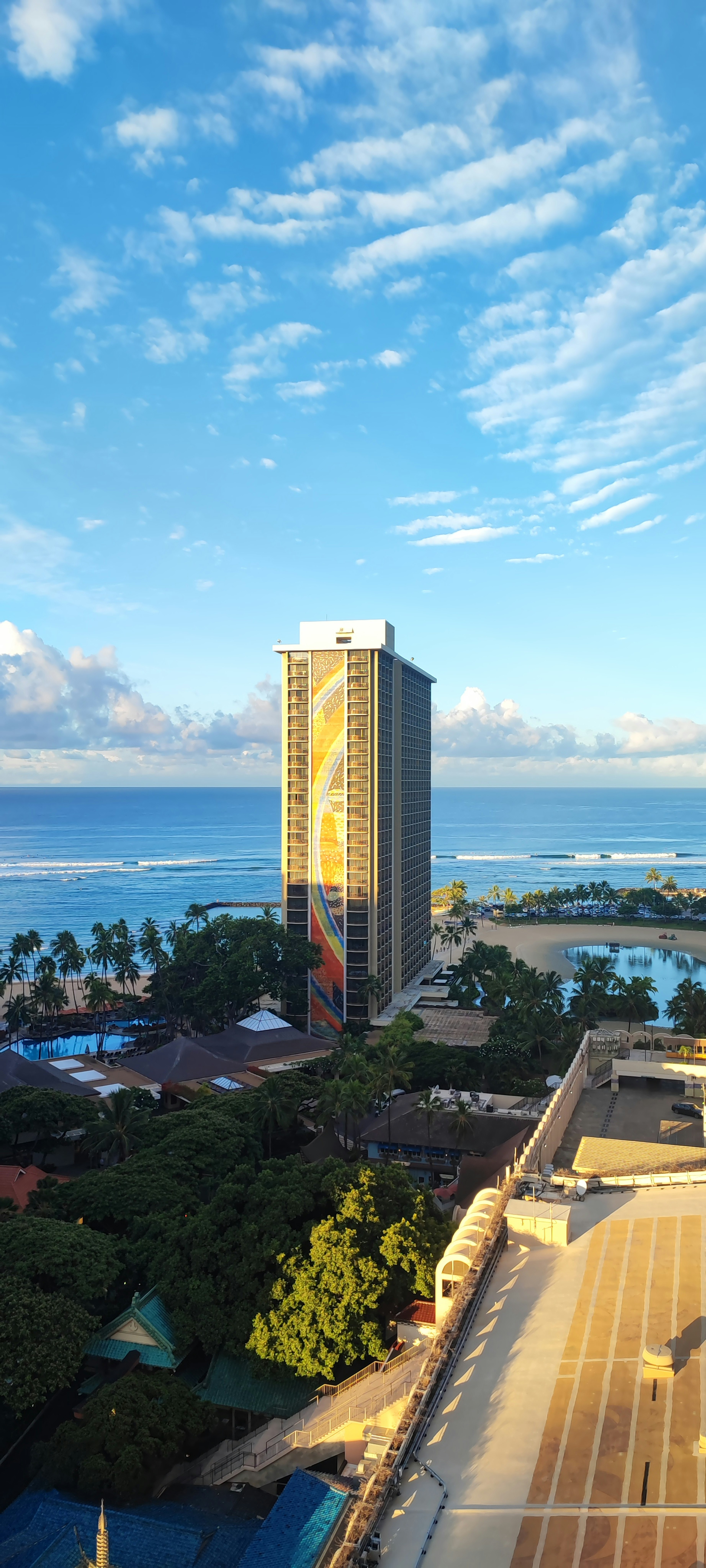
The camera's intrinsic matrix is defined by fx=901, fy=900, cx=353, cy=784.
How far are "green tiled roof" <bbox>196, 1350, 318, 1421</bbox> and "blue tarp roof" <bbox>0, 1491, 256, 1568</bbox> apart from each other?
3.04 meters

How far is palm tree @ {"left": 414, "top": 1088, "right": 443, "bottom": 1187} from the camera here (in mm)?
45438

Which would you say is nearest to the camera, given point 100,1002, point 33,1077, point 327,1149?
point 327,1149

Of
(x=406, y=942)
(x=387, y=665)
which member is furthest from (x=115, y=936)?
(x=387, y=665)

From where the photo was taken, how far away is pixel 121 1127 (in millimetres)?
43125

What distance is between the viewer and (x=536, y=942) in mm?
126812

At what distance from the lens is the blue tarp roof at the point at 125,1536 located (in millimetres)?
22594

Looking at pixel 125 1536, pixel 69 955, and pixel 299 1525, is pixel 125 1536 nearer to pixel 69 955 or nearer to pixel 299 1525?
pixel 299 1525

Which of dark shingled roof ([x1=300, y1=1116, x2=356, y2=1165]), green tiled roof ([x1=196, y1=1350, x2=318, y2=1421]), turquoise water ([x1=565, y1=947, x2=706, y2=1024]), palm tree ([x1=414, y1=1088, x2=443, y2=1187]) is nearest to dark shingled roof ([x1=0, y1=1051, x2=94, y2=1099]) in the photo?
dark shingled roof ([x1=300, y1=1116, x2=356, y2=1165])

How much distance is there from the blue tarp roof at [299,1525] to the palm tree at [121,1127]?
20969mm

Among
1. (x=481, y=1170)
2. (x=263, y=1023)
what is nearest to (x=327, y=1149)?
(x=481, y=1170)

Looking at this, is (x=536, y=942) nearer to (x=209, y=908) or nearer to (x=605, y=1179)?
(x=209, y=908)

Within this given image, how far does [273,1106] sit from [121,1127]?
7512 mm

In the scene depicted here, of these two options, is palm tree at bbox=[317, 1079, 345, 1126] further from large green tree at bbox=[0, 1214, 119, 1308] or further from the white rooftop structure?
the white rooftop structure

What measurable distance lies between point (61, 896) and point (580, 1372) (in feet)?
565
